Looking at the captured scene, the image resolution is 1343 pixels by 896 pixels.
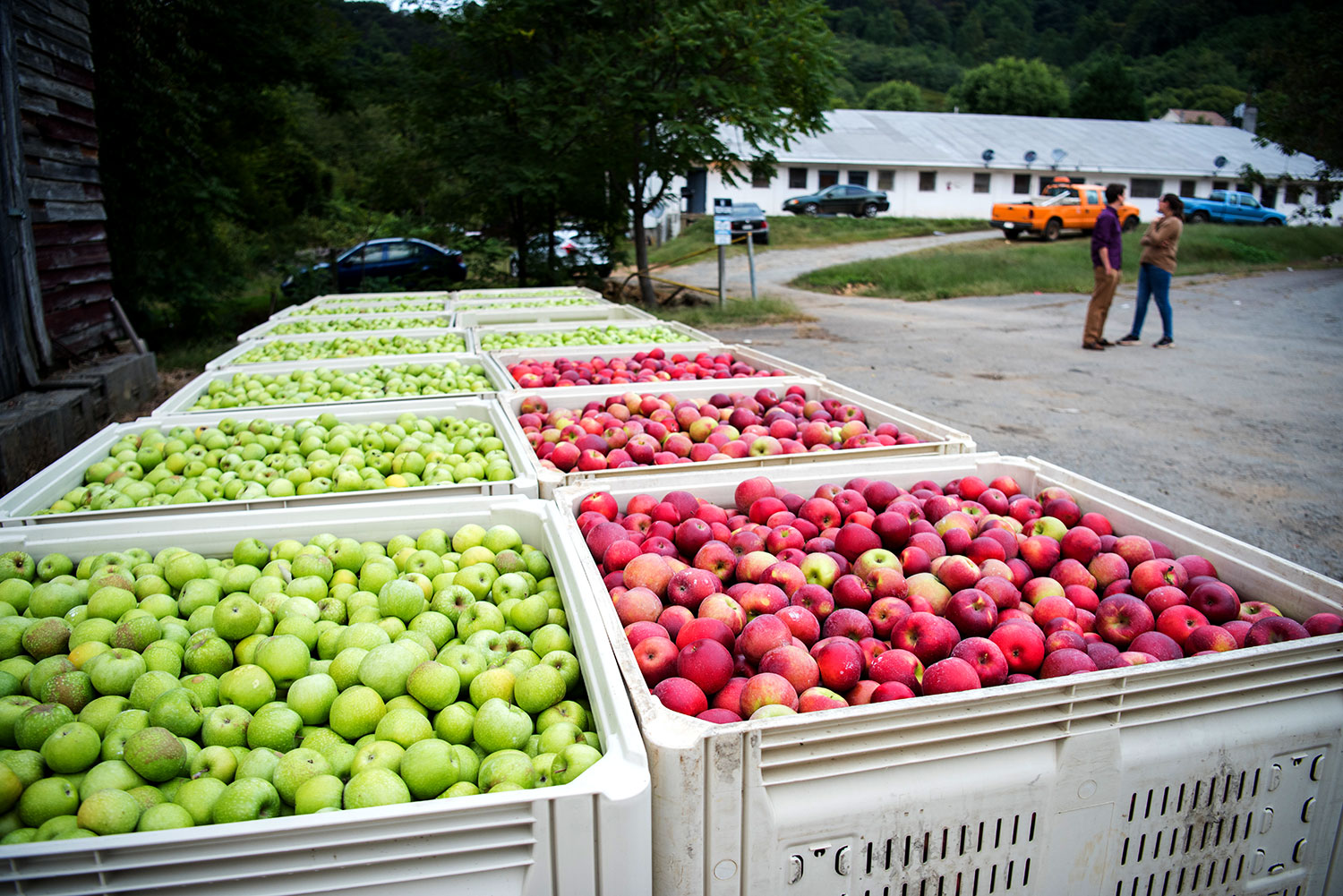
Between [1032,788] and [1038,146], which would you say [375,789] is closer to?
[1032,788]

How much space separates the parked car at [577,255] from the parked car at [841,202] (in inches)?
965

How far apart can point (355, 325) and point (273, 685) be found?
6.75 m

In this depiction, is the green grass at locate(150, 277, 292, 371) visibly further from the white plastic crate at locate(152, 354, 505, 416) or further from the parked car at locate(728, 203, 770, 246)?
the parked car at locate(728, 203, 770, 246)

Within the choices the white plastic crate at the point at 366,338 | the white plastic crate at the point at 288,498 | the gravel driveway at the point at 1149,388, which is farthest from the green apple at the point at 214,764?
the gravel driveway at the point at 1149,388

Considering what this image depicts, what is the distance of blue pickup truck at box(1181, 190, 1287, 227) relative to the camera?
38188 mm

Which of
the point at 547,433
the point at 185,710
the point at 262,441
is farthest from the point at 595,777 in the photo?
the point at 262,441

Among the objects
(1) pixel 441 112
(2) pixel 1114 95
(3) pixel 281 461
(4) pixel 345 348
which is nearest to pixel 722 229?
(1) pixel 441 112

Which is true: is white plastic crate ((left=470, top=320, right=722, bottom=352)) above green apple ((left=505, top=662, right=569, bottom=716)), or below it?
above

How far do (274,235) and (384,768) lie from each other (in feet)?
63.9

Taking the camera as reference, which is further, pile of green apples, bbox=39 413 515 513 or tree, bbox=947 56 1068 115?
tree, bbox=947 56 1068 115

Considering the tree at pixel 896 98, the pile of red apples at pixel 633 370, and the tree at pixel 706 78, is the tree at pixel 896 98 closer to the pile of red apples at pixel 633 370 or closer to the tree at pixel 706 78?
the tree at pixel 706 78

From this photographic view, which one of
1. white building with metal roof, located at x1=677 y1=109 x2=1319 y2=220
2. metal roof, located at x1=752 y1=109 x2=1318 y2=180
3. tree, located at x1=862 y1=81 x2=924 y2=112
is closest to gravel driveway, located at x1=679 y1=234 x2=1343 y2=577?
white building with metal roof, located at x1=677 y1=109 x2=1319 y2=220

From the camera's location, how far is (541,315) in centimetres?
915

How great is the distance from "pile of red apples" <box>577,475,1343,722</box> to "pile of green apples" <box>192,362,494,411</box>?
274 cm
